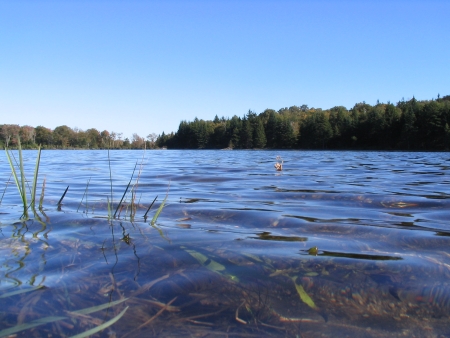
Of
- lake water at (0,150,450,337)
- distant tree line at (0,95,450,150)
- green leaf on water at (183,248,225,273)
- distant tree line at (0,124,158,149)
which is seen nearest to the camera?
lake water at (0,150,450,337)

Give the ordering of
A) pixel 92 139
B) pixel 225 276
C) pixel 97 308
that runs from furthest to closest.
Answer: pixel 92 139, pixel 225 276, pixel 97 308

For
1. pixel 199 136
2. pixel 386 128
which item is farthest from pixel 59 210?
pixel 199 136

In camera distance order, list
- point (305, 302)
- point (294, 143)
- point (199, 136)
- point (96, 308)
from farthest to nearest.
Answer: point (199, 136) → point (294, 143) → point (305, 302) → point (96, 308)

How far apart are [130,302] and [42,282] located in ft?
1.78

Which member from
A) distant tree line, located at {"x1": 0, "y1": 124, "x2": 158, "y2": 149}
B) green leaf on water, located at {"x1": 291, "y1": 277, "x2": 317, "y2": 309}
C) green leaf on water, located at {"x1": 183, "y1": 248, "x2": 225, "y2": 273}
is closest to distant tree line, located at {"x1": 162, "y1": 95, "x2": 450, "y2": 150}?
distant tree line, located at {"x1": 0, "y1": 124, "x2": 158, "y2": 149}

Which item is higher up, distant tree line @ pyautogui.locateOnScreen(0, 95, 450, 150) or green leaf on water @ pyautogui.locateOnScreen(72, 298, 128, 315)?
distant tree line @ pyautogui.locateOnScreen(0, 95, 450, 150)

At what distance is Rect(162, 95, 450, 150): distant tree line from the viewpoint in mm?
66500

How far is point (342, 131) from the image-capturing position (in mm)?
86125

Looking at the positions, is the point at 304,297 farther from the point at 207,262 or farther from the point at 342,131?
the point at 342,131

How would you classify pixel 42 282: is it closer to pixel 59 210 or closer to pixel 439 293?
pixel 439 293

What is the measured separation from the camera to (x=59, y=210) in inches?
159

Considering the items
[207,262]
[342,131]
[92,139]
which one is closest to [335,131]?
[342,131]

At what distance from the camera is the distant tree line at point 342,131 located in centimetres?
6650

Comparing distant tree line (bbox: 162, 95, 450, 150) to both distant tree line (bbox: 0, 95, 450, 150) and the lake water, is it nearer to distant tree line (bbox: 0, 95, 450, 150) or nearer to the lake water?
distant tree line (bbox: 0, 95, 450, 150)
